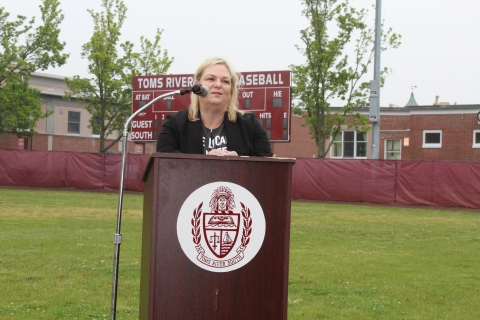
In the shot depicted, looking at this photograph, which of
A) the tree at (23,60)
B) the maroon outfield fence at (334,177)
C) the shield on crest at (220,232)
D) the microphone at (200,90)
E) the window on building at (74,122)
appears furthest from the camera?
the window on building at (74,122)

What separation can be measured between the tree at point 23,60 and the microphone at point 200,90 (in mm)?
38526

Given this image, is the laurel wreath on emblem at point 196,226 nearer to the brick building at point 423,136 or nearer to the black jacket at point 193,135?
the black jacket at point 193,135

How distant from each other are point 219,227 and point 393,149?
163 ft

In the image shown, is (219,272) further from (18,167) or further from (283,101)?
(18,167)

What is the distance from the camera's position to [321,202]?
31.0 meters

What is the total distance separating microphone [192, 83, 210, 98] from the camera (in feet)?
12.5

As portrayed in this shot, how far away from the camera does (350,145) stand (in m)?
52.2

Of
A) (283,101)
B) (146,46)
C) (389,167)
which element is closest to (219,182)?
(283,101)

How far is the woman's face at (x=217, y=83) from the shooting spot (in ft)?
12.8

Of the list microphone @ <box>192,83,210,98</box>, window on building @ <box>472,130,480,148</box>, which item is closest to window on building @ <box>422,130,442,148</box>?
window on building @ <box>472,130,480,148</box>

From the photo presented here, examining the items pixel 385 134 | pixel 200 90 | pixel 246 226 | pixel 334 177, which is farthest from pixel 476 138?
pixel 246 226

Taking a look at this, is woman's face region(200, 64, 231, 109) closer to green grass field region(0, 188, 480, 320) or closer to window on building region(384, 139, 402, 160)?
green grass field region(0, 188, 480, 320)

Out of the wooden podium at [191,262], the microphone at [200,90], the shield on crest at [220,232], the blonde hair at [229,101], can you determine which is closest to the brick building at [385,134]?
the blonde hair at [229,101]

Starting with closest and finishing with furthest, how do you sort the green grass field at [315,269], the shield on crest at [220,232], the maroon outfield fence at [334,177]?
the shield on crest at [220,232], the green grass field at [315,269], the maroon outfield fence at [334,177]
